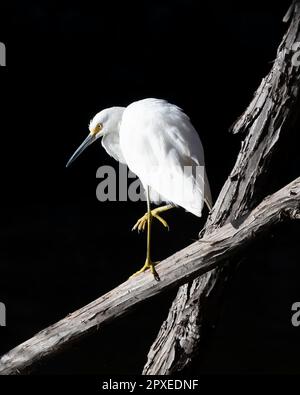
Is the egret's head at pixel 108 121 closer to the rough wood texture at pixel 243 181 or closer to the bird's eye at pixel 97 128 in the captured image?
the bird's eye at pixel 97 128

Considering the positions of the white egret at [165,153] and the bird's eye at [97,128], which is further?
the bird's eye at [97,128]

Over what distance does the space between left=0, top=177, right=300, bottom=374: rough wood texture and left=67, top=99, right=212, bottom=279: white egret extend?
0.20ft

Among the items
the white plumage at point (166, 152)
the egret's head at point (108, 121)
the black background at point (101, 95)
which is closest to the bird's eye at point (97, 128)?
the egret's head at point (108, 121)

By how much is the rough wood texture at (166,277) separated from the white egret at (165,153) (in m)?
0.06

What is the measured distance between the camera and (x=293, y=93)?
1900mm

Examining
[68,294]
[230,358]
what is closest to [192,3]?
[68,294]

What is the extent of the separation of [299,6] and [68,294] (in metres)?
2.34

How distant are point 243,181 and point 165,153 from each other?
0.21 m

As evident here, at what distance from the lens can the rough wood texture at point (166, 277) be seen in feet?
6.01

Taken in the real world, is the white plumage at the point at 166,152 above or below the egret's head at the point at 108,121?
below

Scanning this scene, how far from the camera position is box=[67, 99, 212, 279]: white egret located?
6.69 feet

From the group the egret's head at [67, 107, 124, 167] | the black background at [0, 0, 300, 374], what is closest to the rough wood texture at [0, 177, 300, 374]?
the egret's head at [67, 107, 124, 167]

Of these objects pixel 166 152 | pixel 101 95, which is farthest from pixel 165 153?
pixel 101 95

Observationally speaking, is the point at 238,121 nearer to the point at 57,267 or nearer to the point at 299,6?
the point at 299,6
